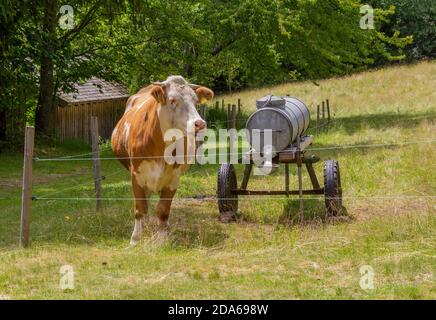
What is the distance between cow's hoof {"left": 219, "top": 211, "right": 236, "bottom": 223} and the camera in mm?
11117

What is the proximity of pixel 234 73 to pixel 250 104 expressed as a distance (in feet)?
20.9

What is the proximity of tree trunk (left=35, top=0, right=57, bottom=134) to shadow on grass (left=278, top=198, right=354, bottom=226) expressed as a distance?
11494 mm

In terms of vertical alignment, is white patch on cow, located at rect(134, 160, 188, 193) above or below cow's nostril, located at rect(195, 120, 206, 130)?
below

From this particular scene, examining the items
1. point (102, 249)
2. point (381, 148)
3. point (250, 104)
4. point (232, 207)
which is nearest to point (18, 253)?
point (102, 249)

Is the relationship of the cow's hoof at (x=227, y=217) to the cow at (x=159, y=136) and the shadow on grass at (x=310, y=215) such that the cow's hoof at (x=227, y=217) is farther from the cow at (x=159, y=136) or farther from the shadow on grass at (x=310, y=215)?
the cow at (x=159, y=136)

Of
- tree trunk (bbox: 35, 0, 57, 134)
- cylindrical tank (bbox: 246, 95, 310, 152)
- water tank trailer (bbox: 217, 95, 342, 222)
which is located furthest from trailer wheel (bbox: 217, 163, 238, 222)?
tree trunk (bbox: 35, 0, 57, 134)

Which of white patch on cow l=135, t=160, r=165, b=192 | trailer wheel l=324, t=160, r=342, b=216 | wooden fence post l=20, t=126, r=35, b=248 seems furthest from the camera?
trailer wheel l=324, t=160, r=342, b=216

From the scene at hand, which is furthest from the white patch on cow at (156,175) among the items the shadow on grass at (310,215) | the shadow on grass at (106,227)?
the shadow on grass at (310,215)

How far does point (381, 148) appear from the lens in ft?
58.5

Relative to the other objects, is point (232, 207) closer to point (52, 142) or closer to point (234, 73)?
point (52, 142)

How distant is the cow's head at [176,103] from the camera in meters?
9.44

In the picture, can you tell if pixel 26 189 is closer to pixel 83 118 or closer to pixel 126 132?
pixel 126 132

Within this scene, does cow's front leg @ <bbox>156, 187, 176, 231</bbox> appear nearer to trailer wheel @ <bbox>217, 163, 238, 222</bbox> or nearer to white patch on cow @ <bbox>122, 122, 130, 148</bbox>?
white patch on cow @ <bbox>122, 122, 130, 148</bbox>

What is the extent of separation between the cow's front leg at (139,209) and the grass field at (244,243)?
0.69 ft
